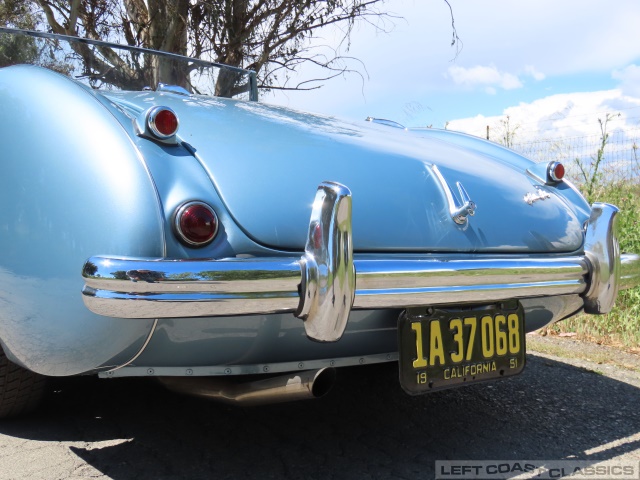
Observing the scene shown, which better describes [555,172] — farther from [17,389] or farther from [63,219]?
[17,389]

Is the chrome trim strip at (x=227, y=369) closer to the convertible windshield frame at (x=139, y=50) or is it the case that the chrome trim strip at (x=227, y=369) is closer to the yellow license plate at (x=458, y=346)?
the yellow license plate at (x=458, y=346)

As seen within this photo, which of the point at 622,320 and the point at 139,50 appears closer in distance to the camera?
the point at 139,50

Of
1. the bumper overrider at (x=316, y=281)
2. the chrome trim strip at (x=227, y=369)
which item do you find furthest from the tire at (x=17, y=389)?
the bumper overrider at (x=316, y=281)

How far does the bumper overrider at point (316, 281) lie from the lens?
164 cm

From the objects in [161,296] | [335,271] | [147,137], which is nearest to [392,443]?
[335,271]

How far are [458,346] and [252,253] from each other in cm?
73

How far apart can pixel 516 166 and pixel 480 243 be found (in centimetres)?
74

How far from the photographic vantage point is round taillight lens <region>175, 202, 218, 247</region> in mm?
1739

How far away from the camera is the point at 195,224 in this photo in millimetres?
1747

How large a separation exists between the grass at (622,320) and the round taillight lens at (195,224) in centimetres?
279

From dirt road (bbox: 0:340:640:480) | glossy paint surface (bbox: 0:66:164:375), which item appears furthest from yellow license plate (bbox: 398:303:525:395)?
glossy paint surface (bbox: 0:66:164:375)

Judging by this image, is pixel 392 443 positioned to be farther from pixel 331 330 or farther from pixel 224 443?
pixel 331 330

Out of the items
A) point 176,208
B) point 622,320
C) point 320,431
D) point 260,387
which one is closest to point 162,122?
point 176,208

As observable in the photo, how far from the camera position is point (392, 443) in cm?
240
